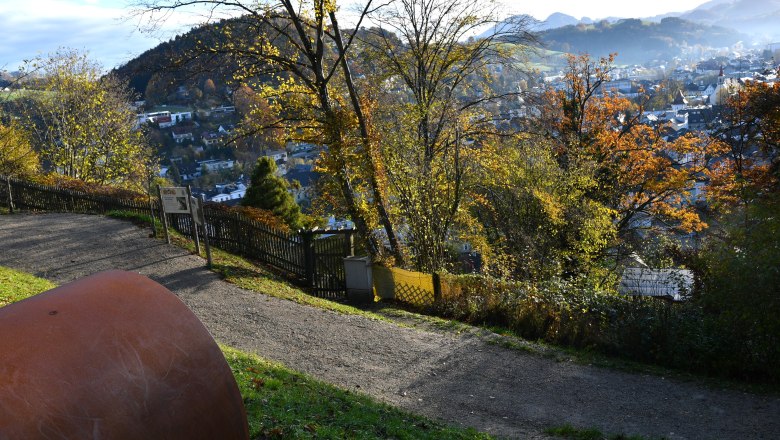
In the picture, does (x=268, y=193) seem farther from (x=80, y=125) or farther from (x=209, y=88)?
(x=209, y=88)

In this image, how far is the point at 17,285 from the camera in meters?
11.8

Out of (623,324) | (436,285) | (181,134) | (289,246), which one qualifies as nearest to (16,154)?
(289,246)

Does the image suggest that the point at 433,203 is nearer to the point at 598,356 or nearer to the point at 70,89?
the point at 598,356

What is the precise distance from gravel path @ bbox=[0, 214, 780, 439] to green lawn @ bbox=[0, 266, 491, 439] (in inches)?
36.6

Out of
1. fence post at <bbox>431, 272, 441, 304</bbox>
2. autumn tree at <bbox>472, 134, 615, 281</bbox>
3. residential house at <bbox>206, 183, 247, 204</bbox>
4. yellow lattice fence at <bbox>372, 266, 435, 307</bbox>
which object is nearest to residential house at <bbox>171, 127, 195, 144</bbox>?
residential house at <bbox>206, 183, 247, 204</bbox>

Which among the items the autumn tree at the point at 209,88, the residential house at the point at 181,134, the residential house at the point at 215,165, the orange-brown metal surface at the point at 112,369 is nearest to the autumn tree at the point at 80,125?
the orange-brown metal surface at the point at 112,369

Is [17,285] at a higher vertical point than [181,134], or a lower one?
higher

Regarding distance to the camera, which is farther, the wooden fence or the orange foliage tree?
the orange foliage tree

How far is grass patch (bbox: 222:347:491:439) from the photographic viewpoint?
6391mm

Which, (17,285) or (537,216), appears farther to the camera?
(537,216)

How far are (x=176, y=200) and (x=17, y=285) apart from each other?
392cm

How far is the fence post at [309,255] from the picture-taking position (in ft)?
52.5

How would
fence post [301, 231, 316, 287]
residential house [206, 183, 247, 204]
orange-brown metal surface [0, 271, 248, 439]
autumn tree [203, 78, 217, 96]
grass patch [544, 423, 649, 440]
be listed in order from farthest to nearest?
autumn tree [203, 78, 217, 96], residential house [206, 183, 247, 204], fence post [301, 231, 316, 287], grass patch [544, 423, 649, 440], orange-brown metal surface [0, 271, 248, 439]

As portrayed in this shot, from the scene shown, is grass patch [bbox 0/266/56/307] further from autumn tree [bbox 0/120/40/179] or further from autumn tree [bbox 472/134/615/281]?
autumn tree [bbox 0/120/40/179]
